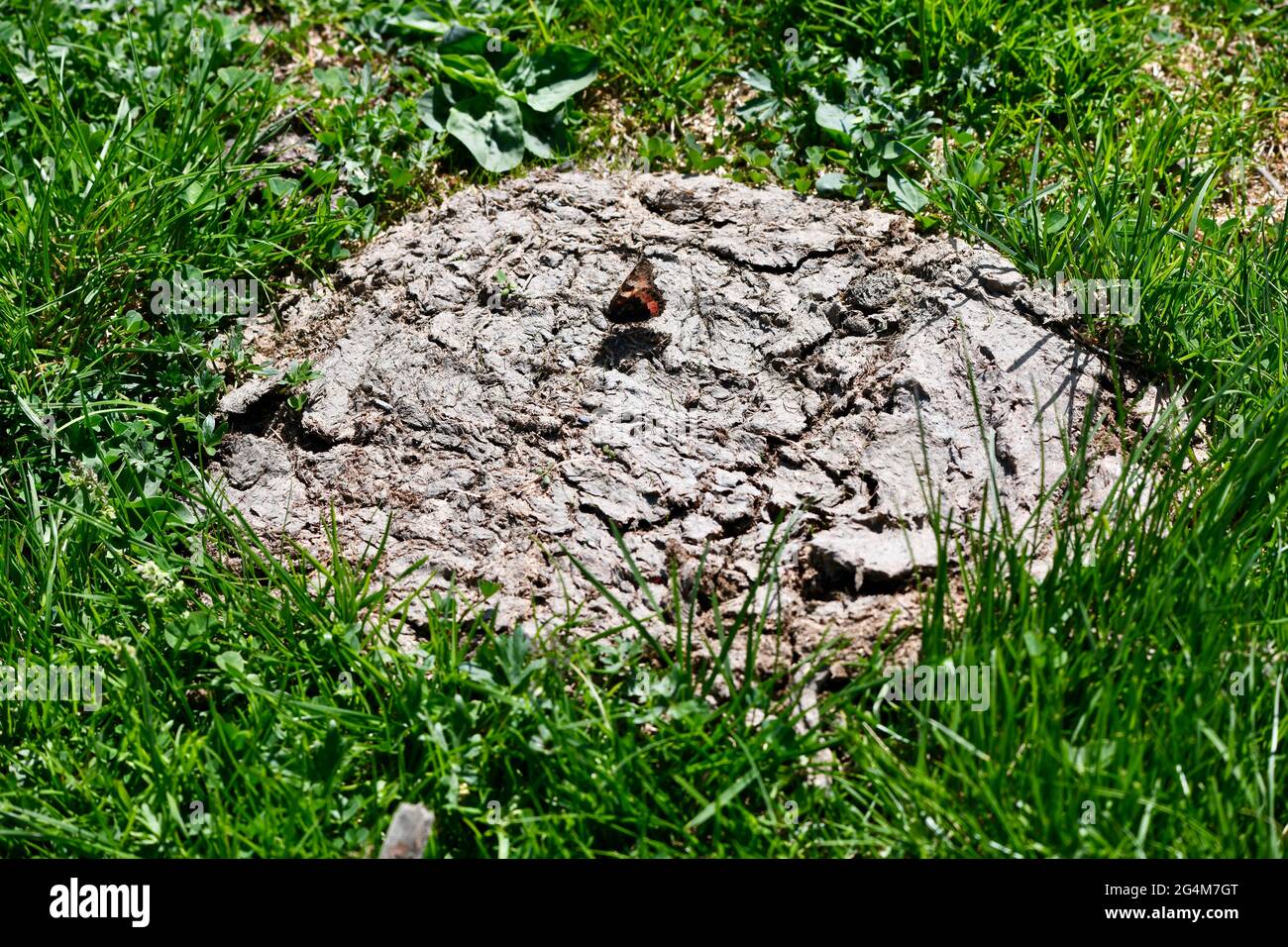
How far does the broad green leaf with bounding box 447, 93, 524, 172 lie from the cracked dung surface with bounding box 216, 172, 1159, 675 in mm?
267

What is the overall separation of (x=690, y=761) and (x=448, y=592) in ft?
2.20

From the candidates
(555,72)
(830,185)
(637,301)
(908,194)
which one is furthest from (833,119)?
(637,301)

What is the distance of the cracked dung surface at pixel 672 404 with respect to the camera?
257 cm

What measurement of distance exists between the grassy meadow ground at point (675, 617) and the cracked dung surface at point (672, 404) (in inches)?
5.4

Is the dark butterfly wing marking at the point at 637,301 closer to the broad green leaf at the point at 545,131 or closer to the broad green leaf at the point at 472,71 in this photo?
the broad green leaf at the point at 545,131

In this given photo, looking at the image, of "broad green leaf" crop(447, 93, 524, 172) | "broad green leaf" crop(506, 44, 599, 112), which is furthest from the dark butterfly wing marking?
"broad green leaf" crop(506, 44, 599, 112)

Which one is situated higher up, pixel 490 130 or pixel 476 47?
pixel 476 47

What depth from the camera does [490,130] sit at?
352 cm

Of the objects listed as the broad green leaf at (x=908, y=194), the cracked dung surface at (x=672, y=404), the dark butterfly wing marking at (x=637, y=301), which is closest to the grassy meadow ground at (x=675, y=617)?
the broad green leaf at (x=908, y=194)

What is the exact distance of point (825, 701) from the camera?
7.18 ft

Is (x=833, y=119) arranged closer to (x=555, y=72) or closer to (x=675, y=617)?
(x=555, y=72)

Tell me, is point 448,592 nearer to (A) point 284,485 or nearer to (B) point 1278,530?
(A) point 284,485

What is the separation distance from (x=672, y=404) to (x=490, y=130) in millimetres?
1280

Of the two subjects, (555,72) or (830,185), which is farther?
(555,72)
